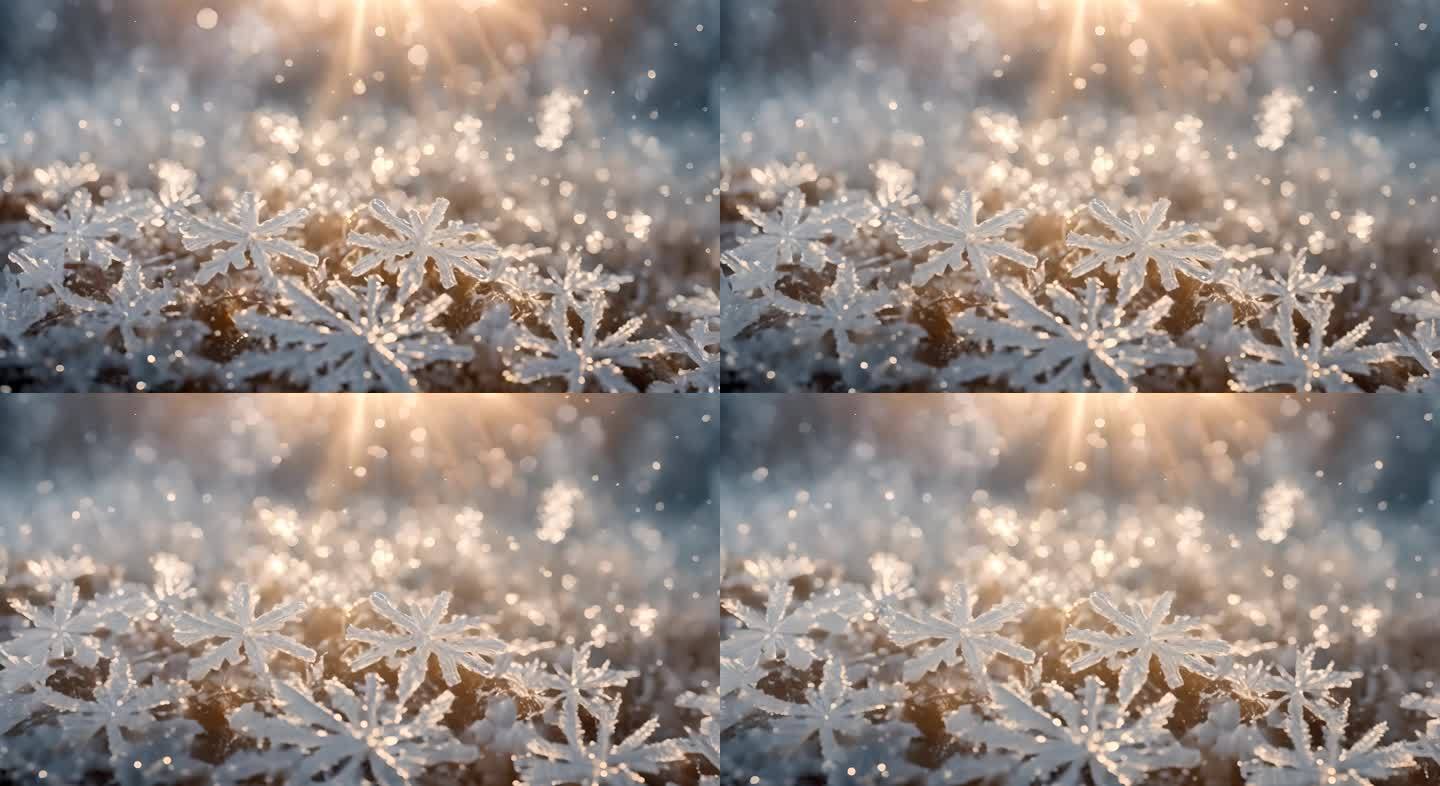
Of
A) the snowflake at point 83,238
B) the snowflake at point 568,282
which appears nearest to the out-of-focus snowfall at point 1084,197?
the snowflake at point 568,282

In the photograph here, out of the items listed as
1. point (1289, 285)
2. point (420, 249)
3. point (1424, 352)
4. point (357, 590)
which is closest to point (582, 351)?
point (420, 249)

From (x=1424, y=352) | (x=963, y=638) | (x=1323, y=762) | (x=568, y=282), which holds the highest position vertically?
(x=568, y=282)

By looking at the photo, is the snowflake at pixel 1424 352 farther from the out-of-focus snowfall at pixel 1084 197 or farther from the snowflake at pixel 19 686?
the snowflake at pixel 19 686

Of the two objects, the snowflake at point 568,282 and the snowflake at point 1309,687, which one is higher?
the snowflake at point 568,282

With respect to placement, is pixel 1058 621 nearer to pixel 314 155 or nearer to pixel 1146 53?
pixel 1146 53

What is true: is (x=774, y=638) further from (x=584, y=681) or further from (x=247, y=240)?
(x=247, y=240)

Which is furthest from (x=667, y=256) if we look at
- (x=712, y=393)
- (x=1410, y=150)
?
(x=1410, y=150)

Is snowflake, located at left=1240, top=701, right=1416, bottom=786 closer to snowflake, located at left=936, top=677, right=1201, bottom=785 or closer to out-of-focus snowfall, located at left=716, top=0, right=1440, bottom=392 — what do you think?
snowflake, located at left=936, top=677, right=1201, bottom=785
